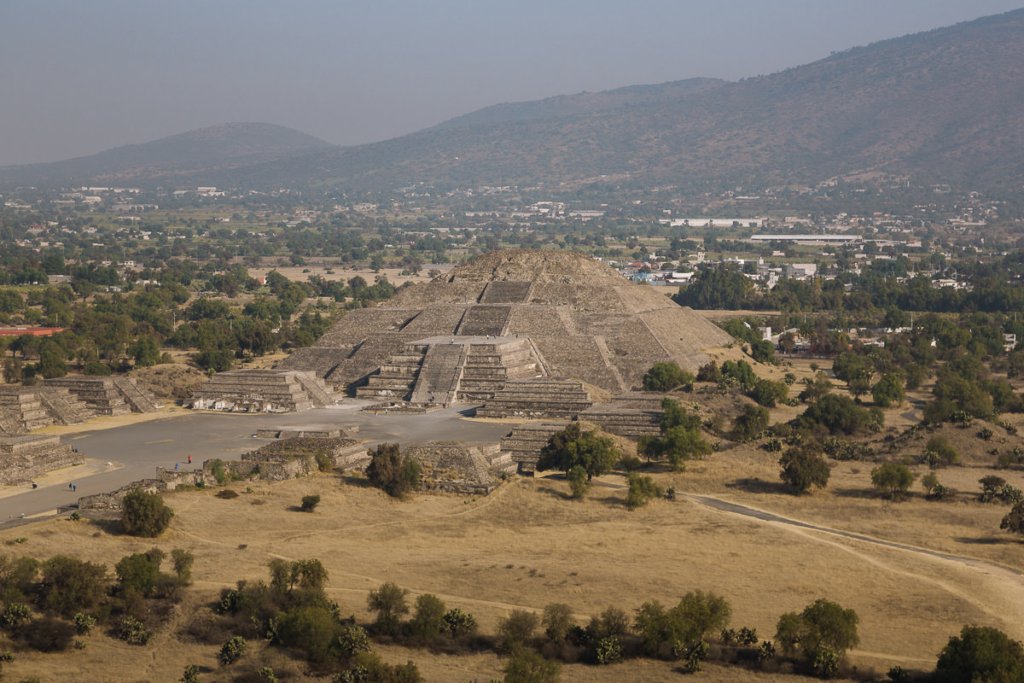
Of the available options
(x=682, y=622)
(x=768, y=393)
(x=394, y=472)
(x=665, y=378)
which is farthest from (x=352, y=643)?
(x=665, y=378)

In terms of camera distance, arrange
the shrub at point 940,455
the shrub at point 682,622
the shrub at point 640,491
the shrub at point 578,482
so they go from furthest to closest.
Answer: the shrub at point 940,455 < the shrub at point 578,482 < the shrub at point 640,491 < the shrub at point 682,622

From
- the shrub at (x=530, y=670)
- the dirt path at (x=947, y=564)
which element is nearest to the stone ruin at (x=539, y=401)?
the dirt path at (x=947, y=564)

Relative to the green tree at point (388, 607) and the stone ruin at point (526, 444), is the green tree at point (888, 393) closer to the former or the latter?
the stone ruin at point (526, 444)

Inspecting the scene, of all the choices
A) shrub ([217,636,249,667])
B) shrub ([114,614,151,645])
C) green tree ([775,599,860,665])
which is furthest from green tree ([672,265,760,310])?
shrub ([217,636,249,667])

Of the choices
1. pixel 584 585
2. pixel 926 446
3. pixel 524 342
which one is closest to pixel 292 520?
pixel 584 585

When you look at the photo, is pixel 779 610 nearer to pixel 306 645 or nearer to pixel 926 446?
pixel 306 645

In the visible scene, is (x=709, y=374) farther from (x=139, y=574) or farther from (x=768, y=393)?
(x=139, y=574)
